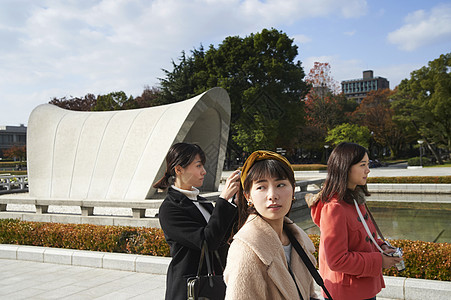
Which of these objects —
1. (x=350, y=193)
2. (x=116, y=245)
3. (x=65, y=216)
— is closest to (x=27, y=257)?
(x=116, y=245)

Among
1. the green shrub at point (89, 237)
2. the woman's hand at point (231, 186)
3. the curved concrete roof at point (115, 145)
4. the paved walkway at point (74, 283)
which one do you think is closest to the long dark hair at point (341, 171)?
the woman's hand at point (231, 186)

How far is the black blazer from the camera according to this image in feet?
7.90

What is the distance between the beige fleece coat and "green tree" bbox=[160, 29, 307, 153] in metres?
29.0

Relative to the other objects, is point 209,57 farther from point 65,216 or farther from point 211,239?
point 211,239

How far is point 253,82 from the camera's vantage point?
105 feet

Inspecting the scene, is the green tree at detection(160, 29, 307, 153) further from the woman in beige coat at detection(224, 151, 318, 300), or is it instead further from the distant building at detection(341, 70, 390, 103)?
the distant building at detection(341, 70, 390, 103)

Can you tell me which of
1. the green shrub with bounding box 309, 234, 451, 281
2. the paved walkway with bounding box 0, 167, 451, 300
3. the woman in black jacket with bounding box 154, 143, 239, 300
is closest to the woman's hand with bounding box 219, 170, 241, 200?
the woman in black jacket with bounding box 154, 143, 239, 300

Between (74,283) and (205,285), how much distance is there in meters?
4.01

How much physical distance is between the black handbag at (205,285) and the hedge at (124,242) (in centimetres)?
317

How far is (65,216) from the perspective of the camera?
9648 millimetres

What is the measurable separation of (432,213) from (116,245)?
9.48 meters

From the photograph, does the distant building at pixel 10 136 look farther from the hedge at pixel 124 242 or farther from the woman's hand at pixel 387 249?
the woman's hand at pixel 387 249

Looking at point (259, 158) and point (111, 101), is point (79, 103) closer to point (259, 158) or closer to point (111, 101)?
point (111, 101)

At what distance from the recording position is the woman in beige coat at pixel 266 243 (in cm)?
155
